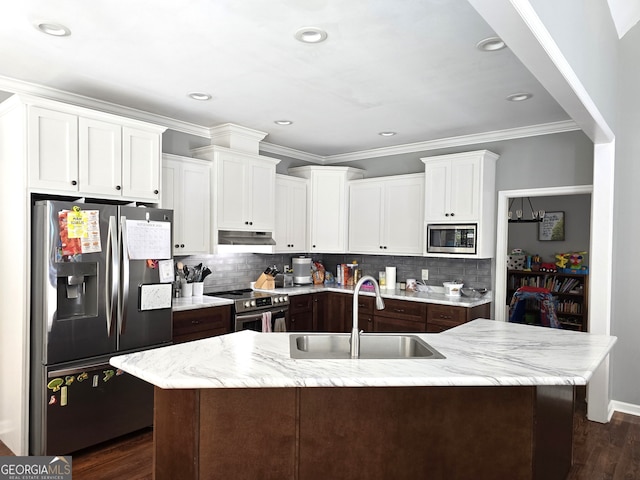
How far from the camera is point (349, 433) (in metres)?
1.96

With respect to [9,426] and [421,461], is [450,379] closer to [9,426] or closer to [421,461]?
[421,461]

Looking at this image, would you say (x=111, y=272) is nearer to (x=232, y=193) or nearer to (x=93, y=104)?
(x=93, y=104)

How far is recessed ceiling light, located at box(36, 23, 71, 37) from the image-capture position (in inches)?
99.6

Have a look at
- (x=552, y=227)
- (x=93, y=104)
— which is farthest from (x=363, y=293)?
(x=552, y=227)

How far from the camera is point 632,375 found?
12.6ft

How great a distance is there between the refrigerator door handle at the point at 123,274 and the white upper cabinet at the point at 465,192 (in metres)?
3.04

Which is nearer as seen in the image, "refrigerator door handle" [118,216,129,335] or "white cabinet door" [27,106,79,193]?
"white cabinet door" [27,106,79,193]

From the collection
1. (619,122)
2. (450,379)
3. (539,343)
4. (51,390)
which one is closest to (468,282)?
(619,122)

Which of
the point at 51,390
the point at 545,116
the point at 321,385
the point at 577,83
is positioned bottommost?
the point at 51,390

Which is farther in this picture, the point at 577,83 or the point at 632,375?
the point at 632,375

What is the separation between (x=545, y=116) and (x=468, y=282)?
183 centimetres

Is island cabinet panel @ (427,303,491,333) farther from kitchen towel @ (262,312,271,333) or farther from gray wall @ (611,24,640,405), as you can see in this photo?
kitchen towel @ (262,312,271,333)

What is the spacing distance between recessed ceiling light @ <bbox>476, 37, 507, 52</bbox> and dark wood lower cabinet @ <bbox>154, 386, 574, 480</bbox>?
6.18ft

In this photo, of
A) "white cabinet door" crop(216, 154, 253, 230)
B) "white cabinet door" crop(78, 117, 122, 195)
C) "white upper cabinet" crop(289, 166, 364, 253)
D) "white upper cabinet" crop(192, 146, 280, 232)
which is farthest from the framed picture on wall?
"white cabinet door" crop(78, 117, 122, 195)
